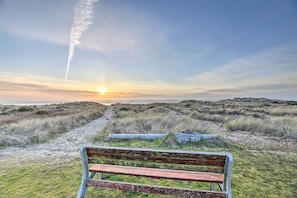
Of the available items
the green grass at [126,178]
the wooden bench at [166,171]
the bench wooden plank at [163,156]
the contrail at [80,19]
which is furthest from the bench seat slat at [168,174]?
the contrail at [80,19]

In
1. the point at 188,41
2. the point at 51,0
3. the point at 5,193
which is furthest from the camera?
the point at 188,41

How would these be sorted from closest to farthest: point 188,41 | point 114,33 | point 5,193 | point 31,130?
point 5,193 → point 31,130 → point 114,33 → point 188,41

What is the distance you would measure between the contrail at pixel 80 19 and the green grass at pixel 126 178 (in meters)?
8.91

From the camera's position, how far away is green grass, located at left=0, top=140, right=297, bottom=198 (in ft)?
11.5

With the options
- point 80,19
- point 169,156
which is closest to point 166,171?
point 169,156

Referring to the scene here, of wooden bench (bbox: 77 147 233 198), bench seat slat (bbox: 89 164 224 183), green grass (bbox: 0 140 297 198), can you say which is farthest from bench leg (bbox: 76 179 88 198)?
green grass (bbox: 0 140 297 198)

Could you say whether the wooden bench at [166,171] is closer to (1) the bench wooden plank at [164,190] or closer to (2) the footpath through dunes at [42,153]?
(1) the bench wooden plank at [164,190]

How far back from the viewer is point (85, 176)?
9.76 feet

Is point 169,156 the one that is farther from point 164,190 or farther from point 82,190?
point 82,190

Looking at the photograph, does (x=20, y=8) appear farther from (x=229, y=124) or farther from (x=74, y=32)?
(x=229, y=124)

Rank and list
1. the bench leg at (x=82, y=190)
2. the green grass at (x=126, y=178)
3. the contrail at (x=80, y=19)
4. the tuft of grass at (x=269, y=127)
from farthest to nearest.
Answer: the contrail at (x=80, y=19) → the tuft of grass at (x=269, y=127) → the green grass at (x=126, y=178) → the bench leg at (x=82, y=190)

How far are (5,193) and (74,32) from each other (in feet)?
39.3

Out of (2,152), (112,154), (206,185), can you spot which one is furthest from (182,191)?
(2,152)

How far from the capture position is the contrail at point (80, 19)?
32.7ft
